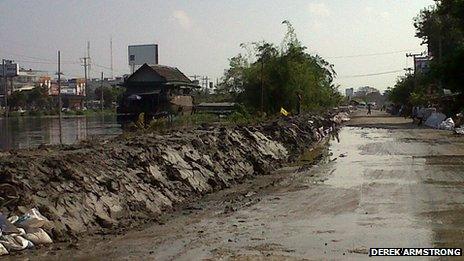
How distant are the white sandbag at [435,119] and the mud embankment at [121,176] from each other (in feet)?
101

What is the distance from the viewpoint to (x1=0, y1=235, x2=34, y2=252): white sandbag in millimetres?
9352

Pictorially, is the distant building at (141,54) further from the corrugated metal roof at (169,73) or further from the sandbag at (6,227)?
the sandbag at (6,227)

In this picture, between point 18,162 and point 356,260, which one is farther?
point 18,162

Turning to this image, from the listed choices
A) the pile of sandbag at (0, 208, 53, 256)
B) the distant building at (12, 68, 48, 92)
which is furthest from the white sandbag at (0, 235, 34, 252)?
the distant building at (12, 68, 48, 92)

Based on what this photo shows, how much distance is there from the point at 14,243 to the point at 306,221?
5495 mm

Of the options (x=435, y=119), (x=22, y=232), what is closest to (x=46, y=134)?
(x=22, y=232)

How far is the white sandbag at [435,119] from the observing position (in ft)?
165

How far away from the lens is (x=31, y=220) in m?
9.82

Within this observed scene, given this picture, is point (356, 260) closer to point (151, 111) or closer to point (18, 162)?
point (18, 162)

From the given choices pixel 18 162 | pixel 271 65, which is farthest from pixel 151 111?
pixel 18 162

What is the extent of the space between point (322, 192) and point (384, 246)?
21.9 feet

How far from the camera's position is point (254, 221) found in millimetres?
12258

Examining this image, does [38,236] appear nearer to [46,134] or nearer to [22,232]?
[22,232]

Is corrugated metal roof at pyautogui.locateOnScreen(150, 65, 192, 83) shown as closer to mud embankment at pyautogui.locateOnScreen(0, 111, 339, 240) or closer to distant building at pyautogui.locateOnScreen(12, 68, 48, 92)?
mud embankment at pyautogui.locateOnScreen(0, 111, 339, 240)
